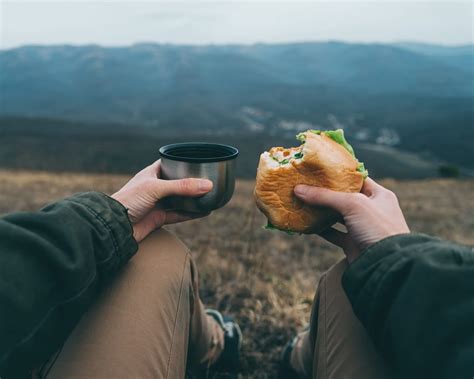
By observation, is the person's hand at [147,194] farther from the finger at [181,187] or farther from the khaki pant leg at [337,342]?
the khaki pant leg at [337,342]

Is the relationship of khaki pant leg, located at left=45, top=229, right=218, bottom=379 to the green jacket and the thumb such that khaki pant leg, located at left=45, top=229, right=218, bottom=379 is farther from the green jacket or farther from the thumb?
the thumb

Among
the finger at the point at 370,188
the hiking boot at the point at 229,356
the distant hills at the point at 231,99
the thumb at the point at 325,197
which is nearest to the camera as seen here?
the thumb at the point at 325,197

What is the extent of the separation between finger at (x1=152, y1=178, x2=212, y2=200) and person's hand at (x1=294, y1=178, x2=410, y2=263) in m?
0.45

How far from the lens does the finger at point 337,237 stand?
1841 mm

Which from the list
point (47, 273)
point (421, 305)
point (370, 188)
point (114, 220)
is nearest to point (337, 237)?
point (370, 188)

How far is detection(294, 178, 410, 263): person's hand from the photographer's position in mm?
1468

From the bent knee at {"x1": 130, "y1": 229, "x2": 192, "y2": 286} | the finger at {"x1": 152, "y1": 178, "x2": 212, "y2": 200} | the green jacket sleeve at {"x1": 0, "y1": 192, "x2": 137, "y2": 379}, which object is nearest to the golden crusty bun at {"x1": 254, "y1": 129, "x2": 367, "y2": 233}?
the finger at {"x1": 152, "y1": 178, "x2": 212, "y2": 200}

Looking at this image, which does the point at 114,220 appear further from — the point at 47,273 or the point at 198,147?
the point at 198,147

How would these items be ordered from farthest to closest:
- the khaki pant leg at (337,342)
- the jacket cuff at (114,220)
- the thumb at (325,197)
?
the thumb at (325,197) → the jacket cuff at (114,220) → the khaki pant leg at (337,342)

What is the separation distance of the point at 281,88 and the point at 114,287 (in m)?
161

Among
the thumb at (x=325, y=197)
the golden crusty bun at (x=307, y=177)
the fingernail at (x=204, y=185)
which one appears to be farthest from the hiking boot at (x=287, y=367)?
the fingernail at (x=204, y=185)

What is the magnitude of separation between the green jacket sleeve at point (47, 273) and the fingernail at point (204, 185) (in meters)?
0.49

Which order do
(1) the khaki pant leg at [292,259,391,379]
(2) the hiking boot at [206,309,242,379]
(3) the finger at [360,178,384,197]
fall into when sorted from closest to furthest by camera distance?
(1) the khaki pant leg at [292,259,391,379]
(3) the finger at [360,178,384,197]
(2) the hiking boot at [206,309,242,379]

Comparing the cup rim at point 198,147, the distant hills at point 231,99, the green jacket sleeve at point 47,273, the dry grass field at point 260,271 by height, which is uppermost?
the cup rim at point 198,147
